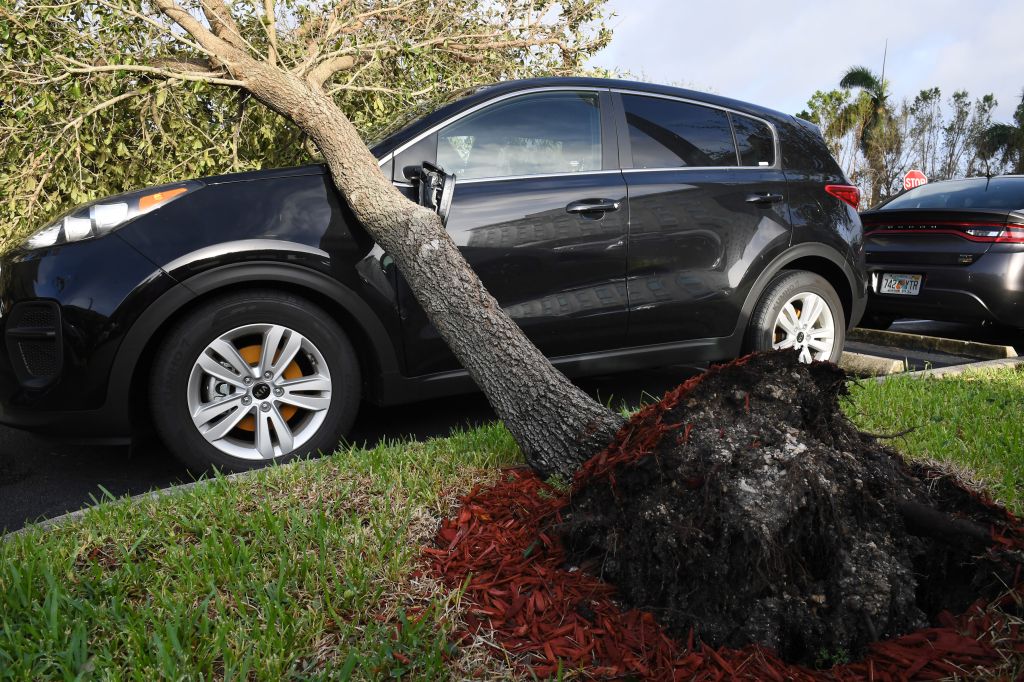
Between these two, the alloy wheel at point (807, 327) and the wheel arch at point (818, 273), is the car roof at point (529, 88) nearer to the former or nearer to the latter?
the wheel arch at point (818, 273)

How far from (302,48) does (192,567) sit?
517 centimetres

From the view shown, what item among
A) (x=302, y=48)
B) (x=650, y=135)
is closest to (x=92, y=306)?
(x=650, y=135)

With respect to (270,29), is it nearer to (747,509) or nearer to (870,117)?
(747,509)

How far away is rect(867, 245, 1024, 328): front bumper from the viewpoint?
19.3 feet

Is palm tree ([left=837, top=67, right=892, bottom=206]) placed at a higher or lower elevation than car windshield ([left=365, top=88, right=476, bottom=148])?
higher

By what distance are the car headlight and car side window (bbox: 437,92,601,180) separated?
51.3 inches

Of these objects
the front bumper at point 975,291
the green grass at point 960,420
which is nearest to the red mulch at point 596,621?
the green grass at point 960,420

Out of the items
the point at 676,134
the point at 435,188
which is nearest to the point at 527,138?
the point at 435,188

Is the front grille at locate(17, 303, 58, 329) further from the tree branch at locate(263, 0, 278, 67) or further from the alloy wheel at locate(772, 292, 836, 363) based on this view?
the alloy wheel at locate(772, 292, 836, 363)

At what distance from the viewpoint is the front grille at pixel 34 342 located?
308cm

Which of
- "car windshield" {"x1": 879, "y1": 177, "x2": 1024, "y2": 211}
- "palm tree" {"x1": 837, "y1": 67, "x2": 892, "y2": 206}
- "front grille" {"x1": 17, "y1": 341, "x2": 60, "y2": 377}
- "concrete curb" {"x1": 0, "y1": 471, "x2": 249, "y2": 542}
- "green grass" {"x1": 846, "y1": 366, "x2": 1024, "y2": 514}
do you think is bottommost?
"concrete curb" {"x1": 0, "y1": 471, "x2": 249, "y2": 542}

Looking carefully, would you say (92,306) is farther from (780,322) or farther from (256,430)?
(780,322)

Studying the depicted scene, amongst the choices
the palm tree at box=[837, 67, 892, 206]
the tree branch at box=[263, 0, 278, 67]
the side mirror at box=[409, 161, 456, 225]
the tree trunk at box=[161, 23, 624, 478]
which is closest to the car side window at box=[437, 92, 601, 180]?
the side mirror at box=[409, 161, 456, 225]

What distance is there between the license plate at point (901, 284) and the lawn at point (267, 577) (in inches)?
141
